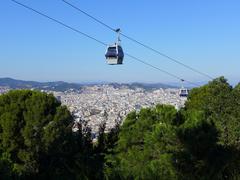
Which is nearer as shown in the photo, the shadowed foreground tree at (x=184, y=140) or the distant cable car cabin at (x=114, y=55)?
the distant cable car cabin at (x=114, y=55)

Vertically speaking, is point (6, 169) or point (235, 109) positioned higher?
point (235, 109)

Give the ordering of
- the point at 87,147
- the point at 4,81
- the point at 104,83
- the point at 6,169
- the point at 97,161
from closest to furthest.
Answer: the point at 6,169 < the point at 97,161 < the point at 87,147 < the point at 4,81 < the point at 104,83

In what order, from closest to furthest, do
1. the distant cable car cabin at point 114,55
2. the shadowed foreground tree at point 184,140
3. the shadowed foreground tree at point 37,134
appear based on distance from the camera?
the distant cable car cabin at point 114,55 < the shadowed foreground tree at point 184,140 < the shadowed foreground tree at point 37,134

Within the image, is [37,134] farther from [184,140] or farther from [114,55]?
[114,55]

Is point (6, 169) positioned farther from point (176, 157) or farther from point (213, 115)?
point (213, 115)

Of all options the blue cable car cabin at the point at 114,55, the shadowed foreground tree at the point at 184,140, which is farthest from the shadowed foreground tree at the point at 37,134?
the blue cable car cabin at the point at 114,55

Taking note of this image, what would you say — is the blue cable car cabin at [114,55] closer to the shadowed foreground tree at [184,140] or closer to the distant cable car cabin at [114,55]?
the distant cable car cabin at [114,55]

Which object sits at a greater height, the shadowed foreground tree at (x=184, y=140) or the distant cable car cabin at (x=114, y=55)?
the distant cable car cabin at (x=114, y=55)

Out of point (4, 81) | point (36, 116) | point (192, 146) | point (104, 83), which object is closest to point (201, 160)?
point (192, 146)

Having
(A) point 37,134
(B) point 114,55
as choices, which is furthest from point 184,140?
(A) point 37,134
